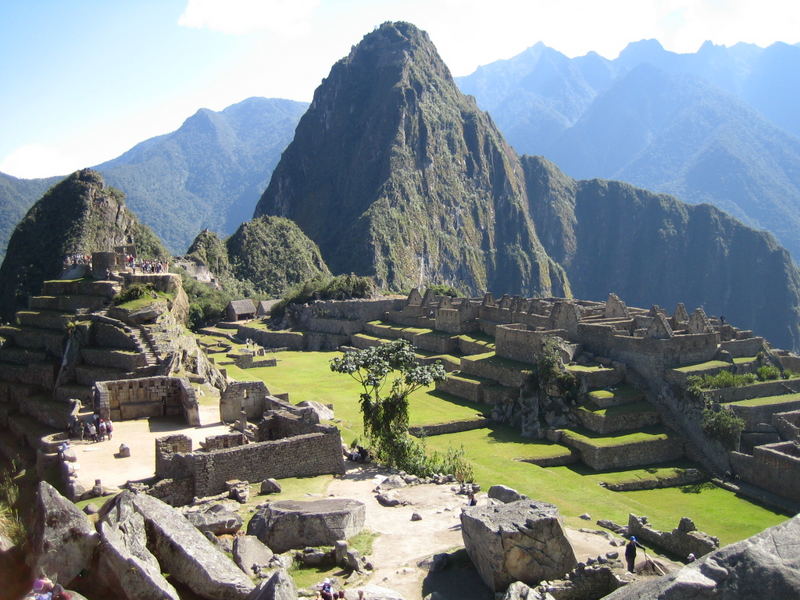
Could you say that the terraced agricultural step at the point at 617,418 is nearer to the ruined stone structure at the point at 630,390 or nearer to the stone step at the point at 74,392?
the ruined stone structure at the point at 630,390

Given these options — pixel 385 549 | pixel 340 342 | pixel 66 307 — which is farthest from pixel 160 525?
pixel 340 342

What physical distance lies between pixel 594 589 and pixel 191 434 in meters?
13.2

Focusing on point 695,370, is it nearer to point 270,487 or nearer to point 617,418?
point 617,418

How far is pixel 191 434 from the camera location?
21047 mm

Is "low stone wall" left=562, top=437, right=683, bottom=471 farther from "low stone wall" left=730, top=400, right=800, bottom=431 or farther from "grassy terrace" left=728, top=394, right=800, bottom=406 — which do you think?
"grassy terrace" left=728, top=394, right=800, bottom=406

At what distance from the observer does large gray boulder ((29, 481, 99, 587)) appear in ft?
32.3

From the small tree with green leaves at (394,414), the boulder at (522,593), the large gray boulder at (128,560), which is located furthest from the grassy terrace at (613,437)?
the large gray boulder at (128,560)

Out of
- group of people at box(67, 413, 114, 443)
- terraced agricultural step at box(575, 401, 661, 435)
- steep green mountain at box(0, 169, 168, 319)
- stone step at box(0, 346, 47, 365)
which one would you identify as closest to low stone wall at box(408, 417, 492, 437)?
terraced agricultural step at box(575, 401, 661, 435)

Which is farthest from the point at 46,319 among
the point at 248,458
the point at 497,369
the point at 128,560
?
the point at 128,560

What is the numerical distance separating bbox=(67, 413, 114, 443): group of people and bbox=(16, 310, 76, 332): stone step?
12.1 m

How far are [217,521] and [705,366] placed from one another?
99.0 feet

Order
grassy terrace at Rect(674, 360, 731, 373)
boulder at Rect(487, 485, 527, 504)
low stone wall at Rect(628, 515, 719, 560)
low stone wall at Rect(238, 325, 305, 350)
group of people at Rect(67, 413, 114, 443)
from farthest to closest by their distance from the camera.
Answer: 1. low stone wall at Rect(238, 325, 305, 350)
2. grassy terrace at Rect(674, 360, 731, 373)
3. group of people at Rect(67, 413, 114, 443)
4. low stone wall at Rect(628, 515, 719, 560)
5. boulder at Rect(487, 485, 527, 504)

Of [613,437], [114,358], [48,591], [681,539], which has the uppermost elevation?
[114,358]

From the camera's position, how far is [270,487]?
16.9 metres
